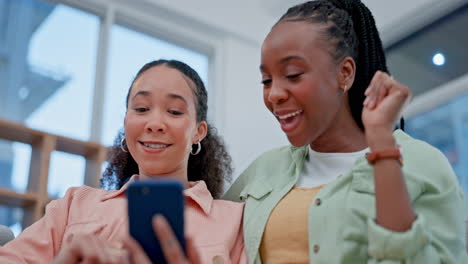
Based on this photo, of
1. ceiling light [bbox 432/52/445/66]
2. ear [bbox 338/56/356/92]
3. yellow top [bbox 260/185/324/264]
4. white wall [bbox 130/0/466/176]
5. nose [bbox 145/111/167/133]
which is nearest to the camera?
yellow top [bbox 260/185/324/264]

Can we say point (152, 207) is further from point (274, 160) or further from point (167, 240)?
point (274, 160)

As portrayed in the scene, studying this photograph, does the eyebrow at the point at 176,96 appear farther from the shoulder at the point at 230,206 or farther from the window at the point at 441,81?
the window at the point at 441,81

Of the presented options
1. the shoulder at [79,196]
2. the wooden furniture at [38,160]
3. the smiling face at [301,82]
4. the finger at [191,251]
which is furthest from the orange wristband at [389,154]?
the wooden furniture at [38,160]

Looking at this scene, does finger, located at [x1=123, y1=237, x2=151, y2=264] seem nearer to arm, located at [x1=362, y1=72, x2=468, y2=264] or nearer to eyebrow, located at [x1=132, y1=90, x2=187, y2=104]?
arm, located at [x1=362, y1=72, x2=468, y2=264]

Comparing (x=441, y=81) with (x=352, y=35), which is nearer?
(x=352, y=35)

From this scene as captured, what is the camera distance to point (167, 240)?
0.83 meters

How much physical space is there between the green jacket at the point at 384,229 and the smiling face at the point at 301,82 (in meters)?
0.15

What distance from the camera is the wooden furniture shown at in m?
3.68

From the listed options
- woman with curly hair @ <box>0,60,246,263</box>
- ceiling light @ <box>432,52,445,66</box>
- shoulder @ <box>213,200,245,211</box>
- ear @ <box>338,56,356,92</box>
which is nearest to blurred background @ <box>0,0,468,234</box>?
ceiling light @ <box>432,52,445,66</box>

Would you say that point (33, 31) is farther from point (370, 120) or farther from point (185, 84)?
point (370, 120)

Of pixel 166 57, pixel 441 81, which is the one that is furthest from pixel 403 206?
pixel 441 81

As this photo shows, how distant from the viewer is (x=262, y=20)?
521 cm

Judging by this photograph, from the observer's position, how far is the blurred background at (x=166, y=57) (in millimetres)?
4215

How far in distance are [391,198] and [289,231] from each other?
1.06ft
